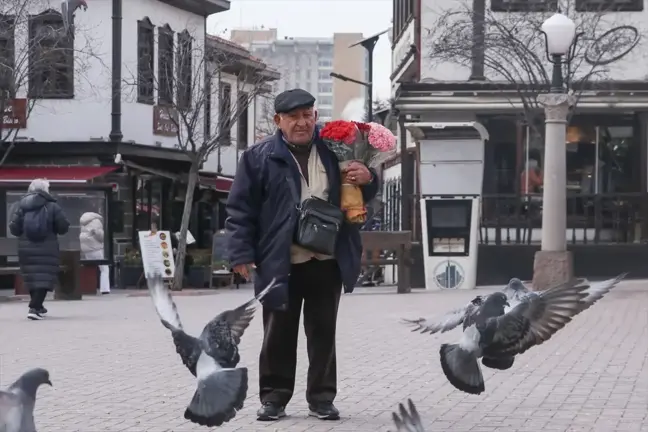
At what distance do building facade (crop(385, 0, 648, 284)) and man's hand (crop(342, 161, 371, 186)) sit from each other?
15687 mm

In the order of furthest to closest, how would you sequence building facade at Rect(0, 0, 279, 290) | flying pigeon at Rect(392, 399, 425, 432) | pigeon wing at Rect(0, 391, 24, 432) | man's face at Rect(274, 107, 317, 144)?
building facade at Rect(0, 0, 279, 290) < man's face at Rect(274, 107, 317, 144) < pigeon wing at Rect(0, 391, 24, 432) < flying pigeon at Rect(392, 399, 425, 432)

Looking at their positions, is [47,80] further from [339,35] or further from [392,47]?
[339,35]

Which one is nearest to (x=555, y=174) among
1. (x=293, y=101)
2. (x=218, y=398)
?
(x=293, y=101)

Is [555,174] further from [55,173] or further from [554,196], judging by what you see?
[55,173]

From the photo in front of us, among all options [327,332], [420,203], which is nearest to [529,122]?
[420,203]

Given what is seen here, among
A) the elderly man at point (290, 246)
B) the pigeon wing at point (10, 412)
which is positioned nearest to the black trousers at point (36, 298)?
the elderly man at point (290, 246)

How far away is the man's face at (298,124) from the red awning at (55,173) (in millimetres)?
22587

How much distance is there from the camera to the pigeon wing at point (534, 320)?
7.37m

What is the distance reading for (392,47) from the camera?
131ft

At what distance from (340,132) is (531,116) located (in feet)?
54.4

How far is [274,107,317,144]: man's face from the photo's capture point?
27.5 ft

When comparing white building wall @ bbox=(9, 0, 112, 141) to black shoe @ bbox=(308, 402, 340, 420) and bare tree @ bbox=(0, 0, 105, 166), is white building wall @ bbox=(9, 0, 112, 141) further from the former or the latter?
black shoe @ bbox=(308, 402, 340, 420)

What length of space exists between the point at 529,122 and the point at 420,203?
7.51 feet

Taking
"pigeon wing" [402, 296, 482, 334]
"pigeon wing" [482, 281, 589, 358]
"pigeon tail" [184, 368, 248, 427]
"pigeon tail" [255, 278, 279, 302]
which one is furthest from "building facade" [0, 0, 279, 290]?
"pigeon tail" [184, 368, 248, 427]
